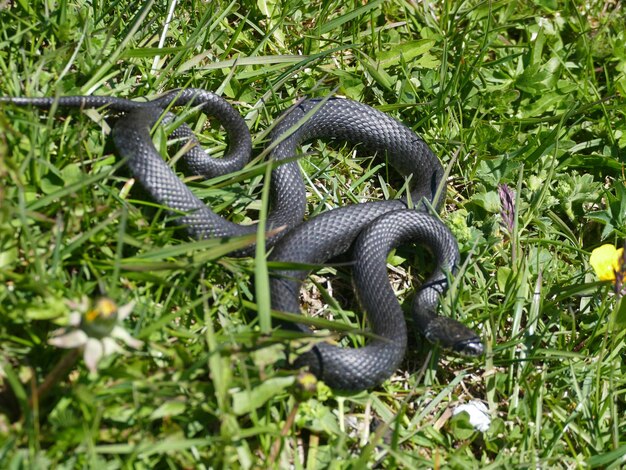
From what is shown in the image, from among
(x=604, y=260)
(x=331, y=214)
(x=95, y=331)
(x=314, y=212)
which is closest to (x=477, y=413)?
(x=604, y=260)

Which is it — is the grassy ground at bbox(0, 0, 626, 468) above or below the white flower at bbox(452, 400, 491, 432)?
above

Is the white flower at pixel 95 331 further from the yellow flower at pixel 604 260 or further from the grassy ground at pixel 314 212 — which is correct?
the yellow flower at pixel 604 260

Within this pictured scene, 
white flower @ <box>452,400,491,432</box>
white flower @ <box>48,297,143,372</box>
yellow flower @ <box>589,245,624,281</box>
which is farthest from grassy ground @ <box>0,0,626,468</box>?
white flower @ <box>48,297,143,372</box>

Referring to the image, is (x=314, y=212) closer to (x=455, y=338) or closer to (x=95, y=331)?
(x=455, y=338)

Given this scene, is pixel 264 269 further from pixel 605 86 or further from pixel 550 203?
pixel 605 86

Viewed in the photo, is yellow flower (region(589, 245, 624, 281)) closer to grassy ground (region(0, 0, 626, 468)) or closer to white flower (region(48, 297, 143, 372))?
grassy ground (region(0, 0, 626, 468))

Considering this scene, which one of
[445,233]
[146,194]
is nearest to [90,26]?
[146,194]

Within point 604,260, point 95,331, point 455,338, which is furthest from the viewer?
point 604,260
